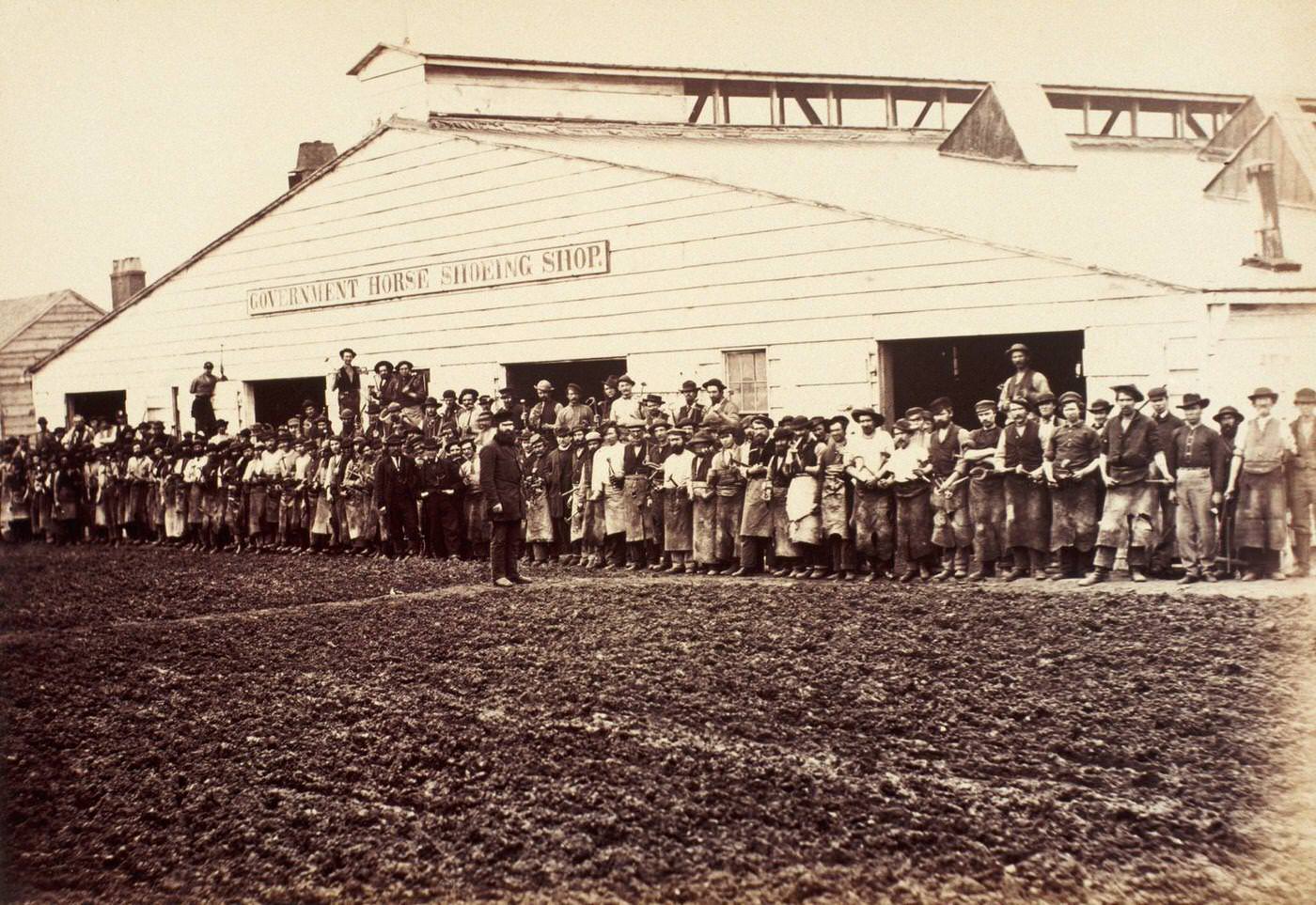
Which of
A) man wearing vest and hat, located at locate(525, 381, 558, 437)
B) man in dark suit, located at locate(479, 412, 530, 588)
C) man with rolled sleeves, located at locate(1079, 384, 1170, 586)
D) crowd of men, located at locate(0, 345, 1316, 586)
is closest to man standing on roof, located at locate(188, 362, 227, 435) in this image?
crowd of men, located at locate(0, 345, 1316, 586)

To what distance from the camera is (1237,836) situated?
16.8ft

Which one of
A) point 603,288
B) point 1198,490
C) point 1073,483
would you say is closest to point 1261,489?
point 1198,490

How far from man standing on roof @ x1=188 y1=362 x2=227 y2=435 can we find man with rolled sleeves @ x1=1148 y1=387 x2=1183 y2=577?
16.5m

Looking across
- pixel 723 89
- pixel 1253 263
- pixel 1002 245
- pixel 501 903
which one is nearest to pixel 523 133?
pixel 723 89

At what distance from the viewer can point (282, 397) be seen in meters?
23.2

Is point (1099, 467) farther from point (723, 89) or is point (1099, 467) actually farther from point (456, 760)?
point (723, 89)

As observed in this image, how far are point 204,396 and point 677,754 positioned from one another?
18008 mm

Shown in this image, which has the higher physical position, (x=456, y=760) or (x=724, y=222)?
(x=724, y=222)

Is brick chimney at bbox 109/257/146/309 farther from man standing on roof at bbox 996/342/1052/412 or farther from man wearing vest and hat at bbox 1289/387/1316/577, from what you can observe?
man wearing vest and hat at bbox 1289/387/1316/577

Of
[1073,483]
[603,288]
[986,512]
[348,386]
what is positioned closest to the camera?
[1073,483]

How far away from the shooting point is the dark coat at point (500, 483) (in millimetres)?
12836

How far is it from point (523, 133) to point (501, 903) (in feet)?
50.9

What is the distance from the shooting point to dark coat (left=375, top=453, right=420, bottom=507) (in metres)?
16.3

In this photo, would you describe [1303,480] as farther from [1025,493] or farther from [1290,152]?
[1290,152]
